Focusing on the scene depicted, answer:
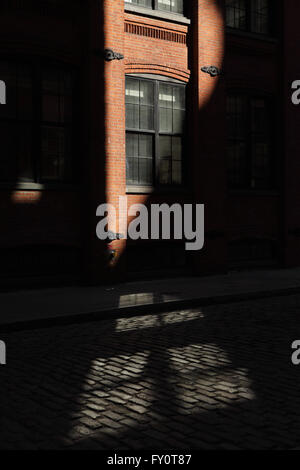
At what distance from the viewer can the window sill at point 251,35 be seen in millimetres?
15039

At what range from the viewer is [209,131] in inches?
566

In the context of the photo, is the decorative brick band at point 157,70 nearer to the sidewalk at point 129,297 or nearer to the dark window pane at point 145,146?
the dark window pane at point 145,146

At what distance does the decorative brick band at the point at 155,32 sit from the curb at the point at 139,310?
6437 mm

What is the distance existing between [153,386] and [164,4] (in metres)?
10.8

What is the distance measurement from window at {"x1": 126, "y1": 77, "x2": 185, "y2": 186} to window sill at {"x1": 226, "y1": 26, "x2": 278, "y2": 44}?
223 centimetres

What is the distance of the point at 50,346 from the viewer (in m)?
7.43

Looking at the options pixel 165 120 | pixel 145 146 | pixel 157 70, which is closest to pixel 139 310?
pixel 145 146

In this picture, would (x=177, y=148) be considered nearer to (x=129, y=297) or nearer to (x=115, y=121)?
(x=115, y=121)

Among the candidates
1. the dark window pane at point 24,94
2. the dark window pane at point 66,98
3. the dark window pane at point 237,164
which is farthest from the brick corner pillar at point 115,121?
the dark window pane at point 237,164

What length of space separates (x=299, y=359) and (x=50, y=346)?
3.08 metres

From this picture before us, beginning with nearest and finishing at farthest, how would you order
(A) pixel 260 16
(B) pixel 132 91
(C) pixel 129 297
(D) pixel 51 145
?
(C) pixel 129 297, (D) pixel 51 145, (B) pixel 132 91, (A) pixel 260 16

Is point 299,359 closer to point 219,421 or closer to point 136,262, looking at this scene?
point 219,421

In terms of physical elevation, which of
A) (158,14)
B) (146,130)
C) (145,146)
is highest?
(158,14)

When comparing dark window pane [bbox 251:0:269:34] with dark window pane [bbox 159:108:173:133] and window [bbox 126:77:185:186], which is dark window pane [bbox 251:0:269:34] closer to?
window [bbox 126:77:185:186]
